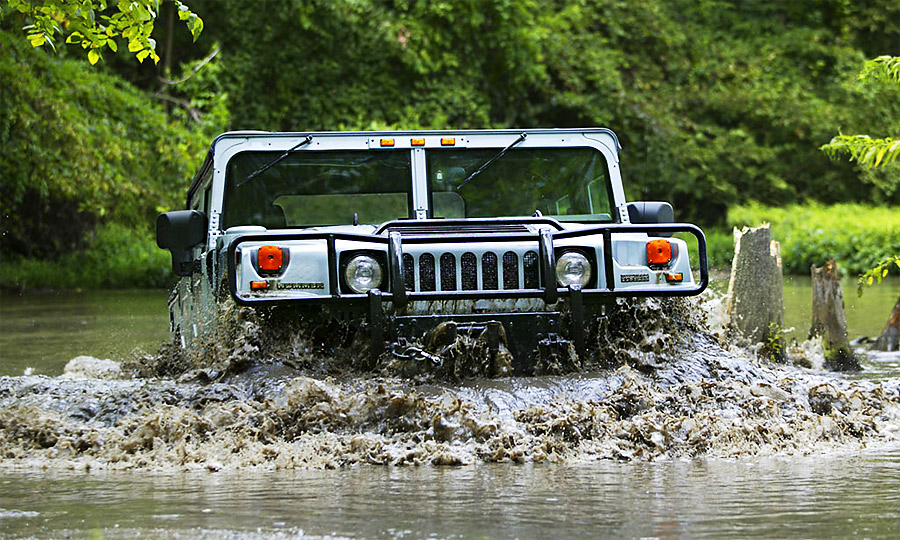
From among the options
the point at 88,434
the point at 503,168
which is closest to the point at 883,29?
the point at 503,168

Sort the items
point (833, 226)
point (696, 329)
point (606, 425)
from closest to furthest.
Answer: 1. point (606, 425)
2. point (696, 329)
3. point (833, 226)

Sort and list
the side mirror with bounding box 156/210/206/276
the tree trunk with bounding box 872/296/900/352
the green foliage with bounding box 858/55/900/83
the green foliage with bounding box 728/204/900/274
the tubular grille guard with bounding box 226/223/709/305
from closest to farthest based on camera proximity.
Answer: the tubular grille guard with bounding box 226/223/709/305, the side mirror with bounding box 156/210/206/276, the green foliage with bounding box 858/55/900/83, the tree trunk with bounding box 872/296/900/352, the green foliage with bounding box 728/204/900/274

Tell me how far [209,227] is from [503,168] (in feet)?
6.22

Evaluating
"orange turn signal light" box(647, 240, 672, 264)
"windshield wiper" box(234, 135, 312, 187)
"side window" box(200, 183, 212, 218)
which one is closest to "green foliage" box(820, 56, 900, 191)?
"orange turn signal light" box(647, 240, 672, 264)

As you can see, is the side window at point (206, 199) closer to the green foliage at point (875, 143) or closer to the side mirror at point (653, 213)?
the side mirror at point (653, 213)

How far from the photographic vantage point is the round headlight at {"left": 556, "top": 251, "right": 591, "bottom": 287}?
22.3 feet

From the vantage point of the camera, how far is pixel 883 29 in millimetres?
35594

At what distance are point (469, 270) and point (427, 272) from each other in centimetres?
22

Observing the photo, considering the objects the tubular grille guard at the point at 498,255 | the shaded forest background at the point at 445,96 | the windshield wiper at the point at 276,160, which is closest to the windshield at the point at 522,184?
the windshield wiper at the point at 276,160

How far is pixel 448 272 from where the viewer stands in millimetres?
6699

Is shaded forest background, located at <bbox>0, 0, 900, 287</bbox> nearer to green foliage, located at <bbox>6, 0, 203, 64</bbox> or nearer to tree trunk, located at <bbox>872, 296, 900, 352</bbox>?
tree trunk, located at <bbox>872, 296, 900, 352</bbox>

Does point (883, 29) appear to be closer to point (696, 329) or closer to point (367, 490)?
point (696, 329)

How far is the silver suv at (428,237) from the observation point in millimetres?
6652

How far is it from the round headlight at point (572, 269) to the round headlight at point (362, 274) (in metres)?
0.97
